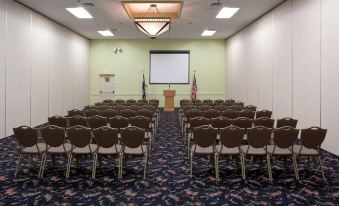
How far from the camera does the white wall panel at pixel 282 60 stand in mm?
9922

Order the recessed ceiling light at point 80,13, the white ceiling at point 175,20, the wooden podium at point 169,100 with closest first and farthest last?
the white ceiling at point 175,20
the recessed ceiling light at point 80,13
the wooden podium at point 169,100

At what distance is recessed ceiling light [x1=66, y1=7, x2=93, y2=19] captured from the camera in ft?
37.2

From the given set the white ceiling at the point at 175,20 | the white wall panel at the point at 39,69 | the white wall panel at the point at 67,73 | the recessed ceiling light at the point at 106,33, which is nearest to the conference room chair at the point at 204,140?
the white ceiling at the point at 175,20

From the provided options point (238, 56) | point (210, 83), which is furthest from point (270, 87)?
point (210, 83)

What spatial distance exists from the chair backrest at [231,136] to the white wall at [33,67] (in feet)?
22.4

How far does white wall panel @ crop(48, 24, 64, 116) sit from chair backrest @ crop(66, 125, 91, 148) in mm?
8332

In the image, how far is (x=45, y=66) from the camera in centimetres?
1274

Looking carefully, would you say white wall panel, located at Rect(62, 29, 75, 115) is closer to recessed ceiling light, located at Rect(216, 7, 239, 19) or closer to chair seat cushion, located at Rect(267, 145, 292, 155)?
recessed ceiling light, located at Rect(216, 7, 239, 19)

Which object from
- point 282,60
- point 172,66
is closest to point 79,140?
point 282,60

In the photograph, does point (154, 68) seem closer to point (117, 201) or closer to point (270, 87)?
point (270, 87)

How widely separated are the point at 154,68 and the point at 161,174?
47.4 feet

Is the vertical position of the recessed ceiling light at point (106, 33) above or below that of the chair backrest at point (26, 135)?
above

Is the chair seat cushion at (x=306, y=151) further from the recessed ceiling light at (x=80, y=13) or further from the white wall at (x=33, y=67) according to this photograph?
the recessed ceiling light at (x=80, y=13)

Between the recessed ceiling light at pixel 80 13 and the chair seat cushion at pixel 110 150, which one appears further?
the recessed ceiling light at pixel 80 13
